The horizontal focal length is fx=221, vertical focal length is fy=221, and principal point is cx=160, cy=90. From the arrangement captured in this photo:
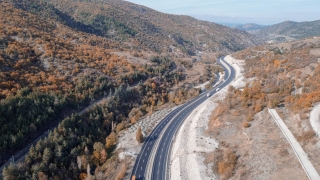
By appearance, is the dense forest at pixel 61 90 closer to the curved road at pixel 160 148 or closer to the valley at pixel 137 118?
the valley at pixel 137 118

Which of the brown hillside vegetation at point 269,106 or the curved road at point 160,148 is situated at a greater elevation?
the brown hillside vegetation at point 269,106

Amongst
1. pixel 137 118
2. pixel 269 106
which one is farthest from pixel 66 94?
pixel 269 106

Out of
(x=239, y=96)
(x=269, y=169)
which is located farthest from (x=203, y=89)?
(x=269, y=169)

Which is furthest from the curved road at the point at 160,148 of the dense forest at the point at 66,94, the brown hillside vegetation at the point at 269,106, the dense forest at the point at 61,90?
the brown hillside vegetation at the point at 269,106

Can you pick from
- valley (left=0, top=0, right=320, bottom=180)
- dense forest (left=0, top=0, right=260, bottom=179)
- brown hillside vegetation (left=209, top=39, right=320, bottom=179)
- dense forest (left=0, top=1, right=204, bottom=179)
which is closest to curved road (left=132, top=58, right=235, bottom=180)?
valley (left=0, top=0, right=320, bottom=180)

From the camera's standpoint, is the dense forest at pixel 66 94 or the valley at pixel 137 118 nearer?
the valley at pixel 137 118

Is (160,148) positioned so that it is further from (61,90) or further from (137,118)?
(61,90)

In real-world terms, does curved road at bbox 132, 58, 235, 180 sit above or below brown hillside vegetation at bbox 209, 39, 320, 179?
below

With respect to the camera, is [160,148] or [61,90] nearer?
[160,148]

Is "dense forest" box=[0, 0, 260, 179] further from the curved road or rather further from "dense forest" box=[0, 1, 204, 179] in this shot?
the curved road
